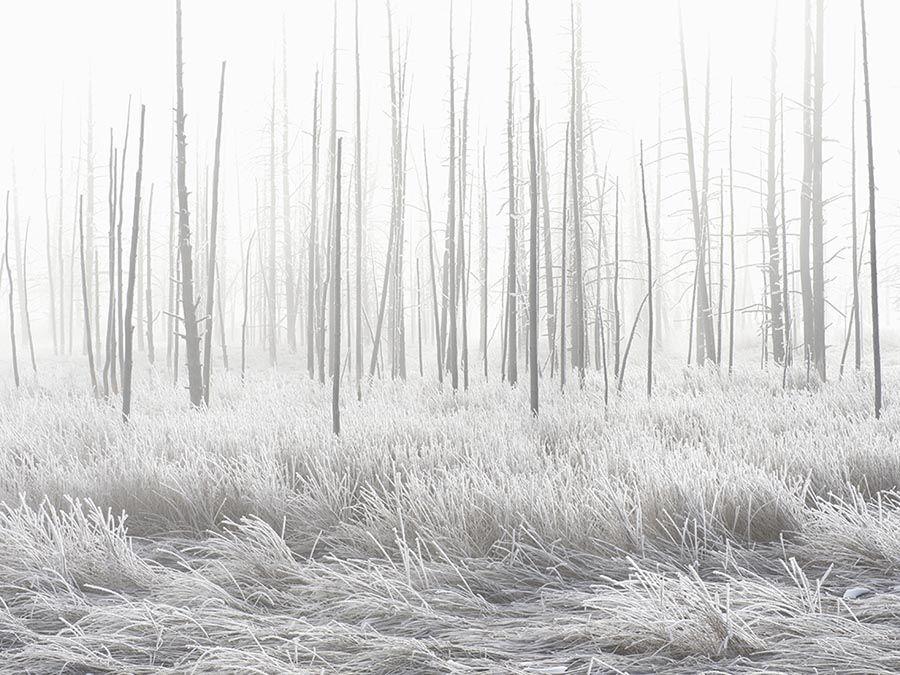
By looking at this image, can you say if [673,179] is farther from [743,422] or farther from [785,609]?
[785,609]

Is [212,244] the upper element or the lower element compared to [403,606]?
upper

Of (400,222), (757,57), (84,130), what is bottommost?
(400,222)

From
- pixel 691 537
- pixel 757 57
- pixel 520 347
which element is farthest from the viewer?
pixel 520 347

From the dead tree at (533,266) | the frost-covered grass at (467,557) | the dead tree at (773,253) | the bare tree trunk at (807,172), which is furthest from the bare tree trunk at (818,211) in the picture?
the dead tree at (533,266)

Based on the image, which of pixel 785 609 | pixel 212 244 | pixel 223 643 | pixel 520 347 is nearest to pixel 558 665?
pixel 785 609

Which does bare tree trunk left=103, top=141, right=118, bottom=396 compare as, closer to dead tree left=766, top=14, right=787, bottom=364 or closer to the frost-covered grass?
the frost-covered grass

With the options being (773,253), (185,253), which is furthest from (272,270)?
A: (773,253)

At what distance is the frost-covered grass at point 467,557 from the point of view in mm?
1980

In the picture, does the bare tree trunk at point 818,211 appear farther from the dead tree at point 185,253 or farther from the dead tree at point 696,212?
the dead tree at point 185,253

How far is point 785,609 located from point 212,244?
7455 millimetres

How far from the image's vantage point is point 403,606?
2.29 meters

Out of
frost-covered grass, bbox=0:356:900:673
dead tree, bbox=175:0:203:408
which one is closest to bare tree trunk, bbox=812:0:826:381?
frost-covered grass, bbox=0:356:900:673

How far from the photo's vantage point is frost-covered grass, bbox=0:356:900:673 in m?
1.98

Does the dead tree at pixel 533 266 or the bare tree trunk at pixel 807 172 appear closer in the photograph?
the dead tree at pixel 533 266
